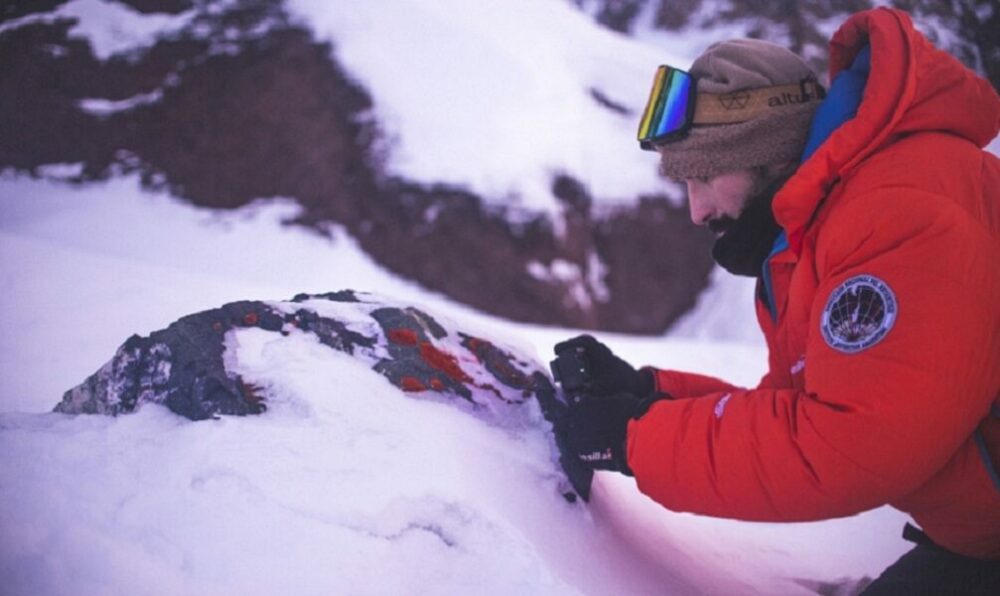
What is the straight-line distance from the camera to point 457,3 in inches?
206

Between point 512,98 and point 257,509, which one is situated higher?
point 257,509

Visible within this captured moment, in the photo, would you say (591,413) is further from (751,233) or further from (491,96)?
(491,96)

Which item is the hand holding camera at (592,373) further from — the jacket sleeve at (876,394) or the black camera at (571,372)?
the jacket sleeve at (876,394)

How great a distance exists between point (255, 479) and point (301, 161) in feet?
11.8

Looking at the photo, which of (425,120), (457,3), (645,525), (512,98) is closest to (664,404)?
(645,525)

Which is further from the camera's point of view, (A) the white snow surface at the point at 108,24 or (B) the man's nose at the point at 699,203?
(A) the white snow surface at the point at 108,24

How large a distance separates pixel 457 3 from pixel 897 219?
514 centimetres

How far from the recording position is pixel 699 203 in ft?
4.62

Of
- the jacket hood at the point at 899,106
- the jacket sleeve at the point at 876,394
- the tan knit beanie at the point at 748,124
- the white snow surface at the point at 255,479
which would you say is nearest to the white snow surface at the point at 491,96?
the white snow surface at the point at 255,479

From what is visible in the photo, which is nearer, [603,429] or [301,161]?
[603,429]

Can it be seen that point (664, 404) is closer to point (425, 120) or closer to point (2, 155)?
point (2, 155)

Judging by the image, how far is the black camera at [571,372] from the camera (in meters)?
1.47

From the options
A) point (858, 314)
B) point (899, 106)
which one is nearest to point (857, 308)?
point (858, 314)

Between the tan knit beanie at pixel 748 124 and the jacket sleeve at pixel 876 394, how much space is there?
0.31 m
